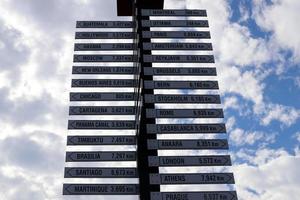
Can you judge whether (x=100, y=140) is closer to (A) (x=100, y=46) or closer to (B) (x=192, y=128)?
A: (B) (x=192, y=128)

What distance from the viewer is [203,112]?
16438mm

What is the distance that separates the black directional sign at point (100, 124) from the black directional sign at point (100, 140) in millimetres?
395

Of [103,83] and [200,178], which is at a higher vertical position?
[103,83]

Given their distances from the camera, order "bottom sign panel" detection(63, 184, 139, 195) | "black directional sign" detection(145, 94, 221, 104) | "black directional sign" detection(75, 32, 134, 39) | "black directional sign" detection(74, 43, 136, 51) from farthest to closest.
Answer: "black directional sign" detection(75, 32, 134, 39) → "black directional sign" detection(74, 43, 136, 51) → "black directional sign" detection(145, 94, 221, 104) → "bottom sign panel" detection(63, 184, 139, 195)

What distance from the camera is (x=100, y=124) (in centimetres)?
1647

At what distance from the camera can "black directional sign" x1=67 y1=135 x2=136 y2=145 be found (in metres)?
15.9

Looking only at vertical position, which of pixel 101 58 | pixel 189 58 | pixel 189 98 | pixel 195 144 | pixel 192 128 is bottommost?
pixel 195 144

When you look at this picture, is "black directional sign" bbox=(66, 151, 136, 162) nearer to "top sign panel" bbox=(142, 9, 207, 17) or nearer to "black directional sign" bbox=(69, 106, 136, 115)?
"black directional sign" bbox=(69, 106, 136, 115)

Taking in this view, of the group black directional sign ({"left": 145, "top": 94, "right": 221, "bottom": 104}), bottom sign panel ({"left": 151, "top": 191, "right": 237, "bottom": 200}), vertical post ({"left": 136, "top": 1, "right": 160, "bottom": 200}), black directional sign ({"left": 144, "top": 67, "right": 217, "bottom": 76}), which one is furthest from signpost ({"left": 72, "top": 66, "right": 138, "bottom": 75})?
bottom sign panel ({"left": 151, "top": 191, "right": 237, "bottom": 200})

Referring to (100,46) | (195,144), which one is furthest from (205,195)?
(100,46)

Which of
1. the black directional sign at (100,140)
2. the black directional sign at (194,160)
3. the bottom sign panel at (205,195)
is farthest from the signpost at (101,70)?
the bottom sign panel at (205,195)

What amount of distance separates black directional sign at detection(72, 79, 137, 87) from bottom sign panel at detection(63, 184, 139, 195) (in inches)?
164

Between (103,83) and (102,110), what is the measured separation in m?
1.28

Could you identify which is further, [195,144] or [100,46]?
[100,46]
